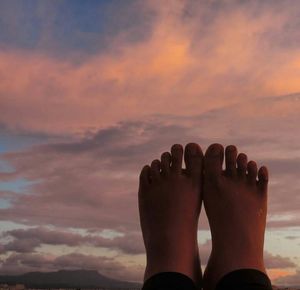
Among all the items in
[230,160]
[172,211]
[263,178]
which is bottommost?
[172,211]

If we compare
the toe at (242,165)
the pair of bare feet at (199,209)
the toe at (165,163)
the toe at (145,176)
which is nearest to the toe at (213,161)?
the pair of bare feet at (199,209)

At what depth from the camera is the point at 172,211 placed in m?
3.66

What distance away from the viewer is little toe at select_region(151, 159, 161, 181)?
3.98m

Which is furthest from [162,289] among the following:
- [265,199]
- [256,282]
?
[265,199]

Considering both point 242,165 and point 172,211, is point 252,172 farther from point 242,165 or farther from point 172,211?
point 172,211

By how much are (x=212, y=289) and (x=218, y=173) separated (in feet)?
3.09

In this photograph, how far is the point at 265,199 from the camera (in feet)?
12.8

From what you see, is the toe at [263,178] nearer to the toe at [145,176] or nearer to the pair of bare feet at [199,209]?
the pair of bare feet at [199,209]

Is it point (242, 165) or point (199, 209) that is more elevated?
point (242, 165)

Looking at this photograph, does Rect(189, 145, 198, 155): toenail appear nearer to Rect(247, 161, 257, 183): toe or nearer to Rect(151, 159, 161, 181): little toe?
Rect(151, 159, 161, 181): little toe

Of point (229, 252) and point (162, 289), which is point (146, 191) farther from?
point (162, 289)

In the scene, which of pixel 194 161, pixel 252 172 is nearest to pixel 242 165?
pixel 252 172

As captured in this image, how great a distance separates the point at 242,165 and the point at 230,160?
95mm

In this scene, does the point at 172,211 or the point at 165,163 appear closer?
the point at 172,211
